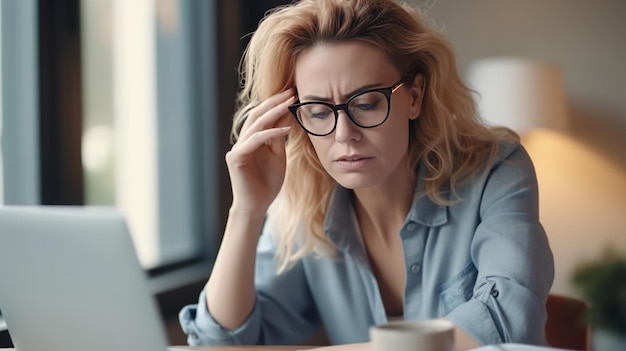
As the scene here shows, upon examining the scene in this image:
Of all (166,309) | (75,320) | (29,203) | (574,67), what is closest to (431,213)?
(75,320)

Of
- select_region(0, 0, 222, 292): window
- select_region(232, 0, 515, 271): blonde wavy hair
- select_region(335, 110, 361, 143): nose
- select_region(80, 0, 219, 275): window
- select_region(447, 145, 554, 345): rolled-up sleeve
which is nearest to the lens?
select_region(447, 145, 554, 345): rolled-up sleeve

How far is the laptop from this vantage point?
0.90 meters

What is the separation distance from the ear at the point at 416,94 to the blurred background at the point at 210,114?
1.35m

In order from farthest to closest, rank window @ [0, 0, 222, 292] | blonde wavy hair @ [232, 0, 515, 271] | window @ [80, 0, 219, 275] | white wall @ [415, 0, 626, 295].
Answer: white wall @ [415, 0, 626, 295], window @ [80, 0, 219, 275], window @ [0, 0, 222, 292], blonde wavy hair @ [232, 0, 515, 271]

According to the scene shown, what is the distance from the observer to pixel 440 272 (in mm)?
1604

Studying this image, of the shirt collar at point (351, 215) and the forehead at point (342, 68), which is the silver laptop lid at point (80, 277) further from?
the shirt collar at point (351, 215)

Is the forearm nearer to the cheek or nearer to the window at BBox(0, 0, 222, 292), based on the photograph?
the cheek

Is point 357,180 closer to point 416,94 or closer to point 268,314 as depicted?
point 416,94

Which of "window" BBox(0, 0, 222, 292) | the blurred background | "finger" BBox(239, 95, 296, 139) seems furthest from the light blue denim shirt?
the blurred background

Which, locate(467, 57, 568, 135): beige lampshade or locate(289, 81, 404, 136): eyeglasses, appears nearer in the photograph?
locate(289, 81, 404, 136): eyeglasses

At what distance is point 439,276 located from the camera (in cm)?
160

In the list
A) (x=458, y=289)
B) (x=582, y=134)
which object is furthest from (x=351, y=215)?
(x=582, y=134)

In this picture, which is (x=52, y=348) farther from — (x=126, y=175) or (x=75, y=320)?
(x=126, y=175)

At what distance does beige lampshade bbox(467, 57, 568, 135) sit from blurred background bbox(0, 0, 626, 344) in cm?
3
